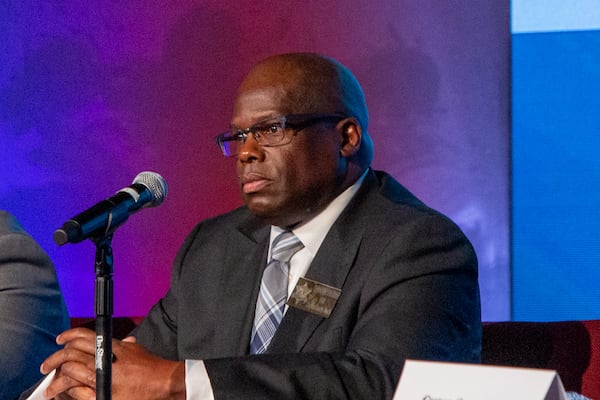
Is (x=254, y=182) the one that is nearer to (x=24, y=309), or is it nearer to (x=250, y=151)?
(x=250, y=151)

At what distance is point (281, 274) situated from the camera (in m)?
Answer: 2.78

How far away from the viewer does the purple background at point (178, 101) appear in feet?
11.5

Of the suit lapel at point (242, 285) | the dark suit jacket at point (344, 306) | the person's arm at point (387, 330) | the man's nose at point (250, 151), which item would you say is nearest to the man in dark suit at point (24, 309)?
the dark suit jacket at point (344, 306)

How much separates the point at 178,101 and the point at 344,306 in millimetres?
1468

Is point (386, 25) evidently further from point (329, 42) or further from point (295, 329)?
point (295, 329)

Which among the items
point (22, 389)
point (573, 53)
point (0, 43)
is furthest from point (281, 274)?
point (0, 43)

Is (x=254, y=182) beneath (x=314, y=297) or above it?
above

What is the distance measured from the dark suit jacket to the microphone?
458mm

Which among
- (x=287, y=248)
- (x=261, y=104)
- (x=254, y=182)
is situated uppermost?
(x=261, y=104)

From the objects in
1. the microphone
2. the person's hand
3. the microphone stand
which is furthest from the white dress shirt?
the microphone stand

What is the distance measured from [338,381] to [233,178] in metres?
1.59

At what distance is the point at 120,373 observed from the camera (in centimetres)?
218

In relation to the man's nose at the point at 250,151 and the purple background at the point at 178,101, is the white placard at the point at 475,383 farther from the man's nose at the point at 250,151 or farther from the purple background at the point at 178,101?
the purple background at the point at 178,101

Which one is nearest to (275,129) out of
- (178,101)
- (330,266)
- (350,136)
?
(350,136)
